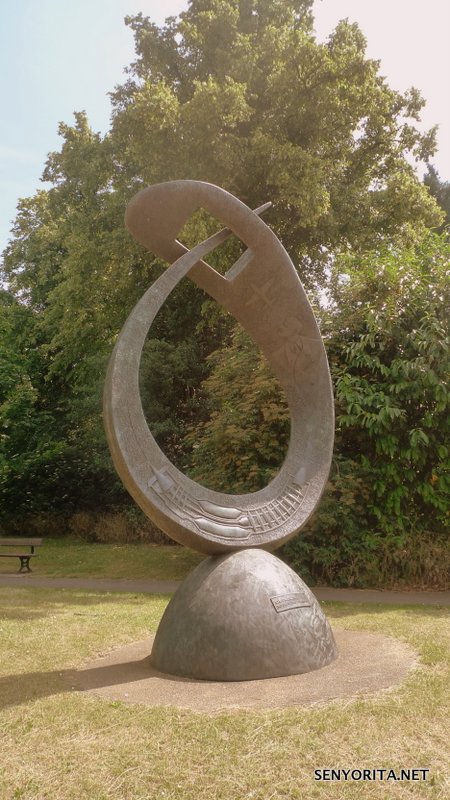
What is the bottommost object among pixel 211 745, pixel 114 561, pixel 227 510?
pixel 211 745

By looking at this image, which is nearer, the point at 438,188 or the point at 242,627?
the point at 242,627

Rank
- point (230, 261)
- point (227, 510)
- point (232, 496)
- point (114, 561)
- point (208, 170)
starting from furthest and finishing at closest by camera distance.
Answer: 1. point (230, 261)
2. point (208, 170)
3. point (114, 561)
4. point (232, 496)
5. point (227, 510)

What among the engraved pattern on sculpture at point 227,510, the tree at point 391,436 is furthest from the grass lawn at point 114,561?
the engraved pattern on sculpture at point 227,510

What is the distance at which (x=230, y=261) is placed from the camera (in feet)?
56.2

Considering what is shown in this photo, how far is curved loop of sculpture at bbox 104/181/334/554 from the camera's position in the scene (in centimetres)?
577

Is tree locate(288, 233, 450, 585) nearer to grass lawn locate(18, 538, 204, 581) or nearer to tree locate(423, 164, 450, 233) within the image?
grass lawn locate(18, 538, 204, 581)

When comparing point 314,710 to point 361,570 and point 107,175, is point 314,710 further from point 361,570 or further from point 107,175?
point 107,175

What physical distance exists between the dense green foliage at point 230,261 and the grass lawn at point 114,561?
6.98ft

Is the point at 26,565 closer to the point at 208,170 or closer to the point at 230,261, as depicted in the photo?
the point at 230,261

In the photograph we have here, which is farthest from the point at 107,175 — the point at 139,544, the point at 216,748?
the point at 216,748

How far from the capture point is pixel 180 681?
18.3 feet

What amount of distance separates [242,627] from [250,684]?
43 centimetres

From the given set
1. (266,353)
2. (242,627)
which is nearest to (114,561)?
(266,353)

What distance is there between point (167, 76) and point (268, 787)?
731 inches
